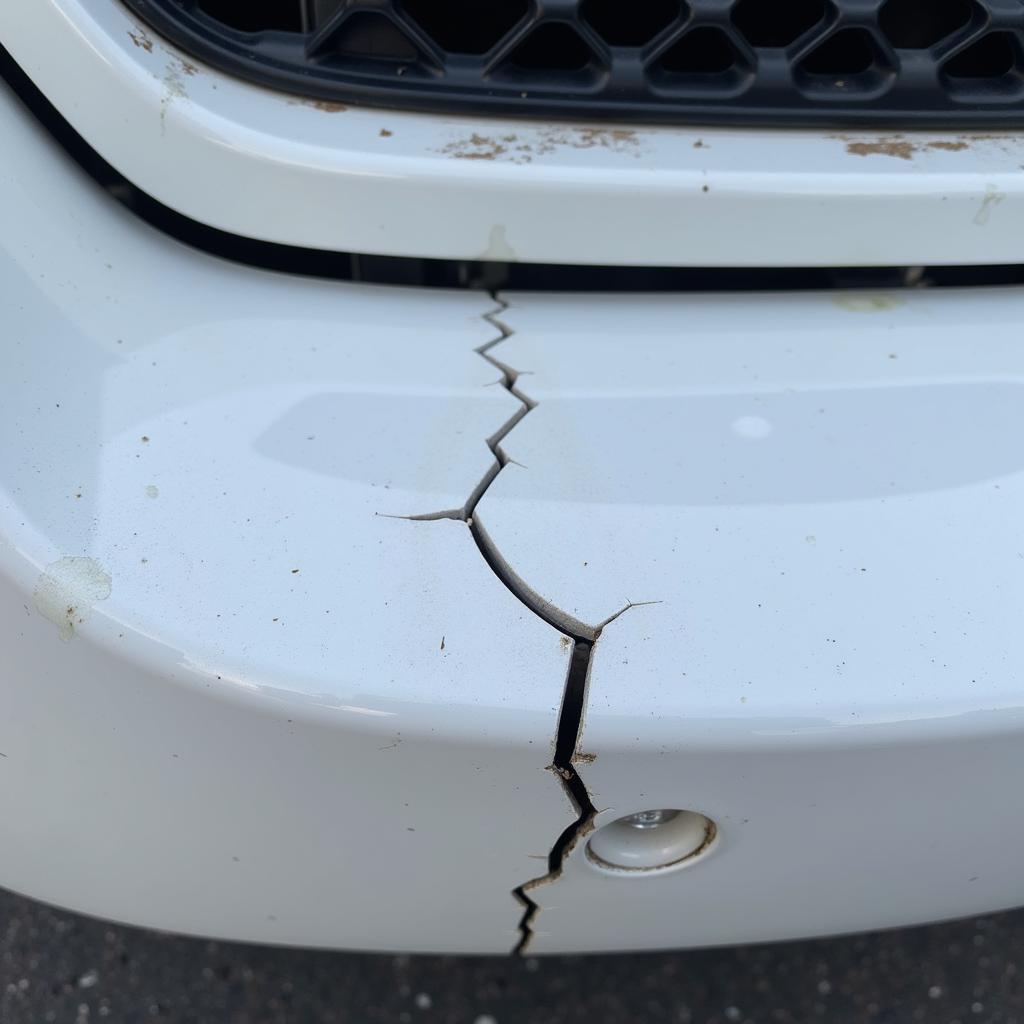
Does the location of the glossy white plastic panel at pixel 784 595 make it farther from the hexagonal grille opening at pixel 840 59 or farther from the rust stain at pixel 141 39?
the rust stain at pixel 141 39

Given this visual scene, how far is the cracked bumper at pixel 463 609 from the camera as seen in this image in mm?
683

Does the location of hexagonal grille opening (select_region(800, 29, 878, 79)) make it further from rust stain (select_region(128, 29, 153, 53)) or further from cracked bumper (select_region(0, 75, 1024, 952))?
rust stain (select_region(128, 29, 153, 53))

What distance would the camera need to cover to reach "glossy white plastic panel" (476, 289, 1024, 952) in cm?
69

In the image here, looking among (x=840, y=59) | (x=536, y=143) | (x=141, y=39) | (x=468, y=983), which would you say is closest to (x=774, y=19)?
(x=840, y=59)

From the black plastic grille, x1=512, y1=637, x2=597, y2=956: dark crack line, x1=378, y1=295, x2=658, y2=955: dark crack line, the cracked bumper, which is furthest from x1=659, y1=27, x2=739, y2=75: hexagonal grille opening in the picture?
x1=512, y1=637, x2=597, y2=956: dark crack line

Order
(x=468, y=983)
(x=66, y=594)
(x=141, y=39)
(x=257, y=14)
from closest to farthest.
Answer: (x=66, y=594) → (x=141, y=39) → (x=257, y=14) → (x=468, y=983)

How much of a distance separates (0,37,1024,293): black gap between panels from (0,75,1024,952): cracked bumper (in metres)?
0.06

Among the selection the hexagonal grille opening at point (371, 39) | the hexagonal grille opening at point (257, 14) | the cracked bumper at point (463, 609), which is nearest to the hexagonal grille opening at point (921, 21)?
the cracked bumper at point (463, 609)

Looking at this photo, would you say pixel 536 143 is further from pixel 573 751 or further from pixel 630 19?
pixel 573 751

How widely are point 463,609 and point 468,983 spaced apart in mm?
946

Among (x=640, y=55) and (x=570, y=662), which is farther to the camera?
(x=640, y=55)

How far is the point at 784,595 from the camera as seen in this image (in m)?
0.73

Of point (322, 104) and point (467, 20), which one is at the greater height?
point (467, 20)

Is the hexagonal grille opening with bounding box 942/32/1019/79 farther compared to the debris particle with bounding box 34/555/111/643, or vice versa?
the hexagonal grille opening with bounding box 942/32/1019/79
